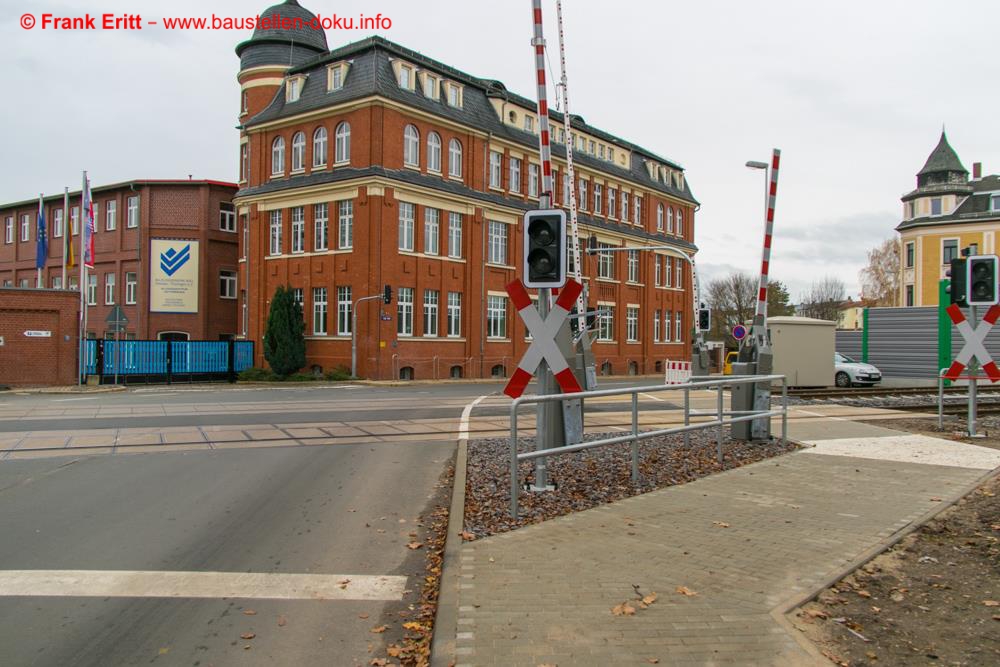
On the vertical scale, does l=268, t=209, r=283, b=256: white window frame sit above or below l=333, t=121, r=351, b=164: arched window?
below

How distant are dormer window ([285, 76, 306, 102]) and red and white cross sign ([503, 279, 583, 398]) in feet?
113

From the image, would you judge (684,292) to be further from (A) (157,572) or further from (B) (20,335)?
(A) (157,572)

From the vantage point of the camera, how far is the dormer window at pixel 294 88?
38531mm

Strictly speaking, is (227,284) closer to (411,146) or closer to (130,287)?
(130,287)

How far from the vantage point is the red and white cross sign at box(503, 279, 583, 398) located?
7.57 metres

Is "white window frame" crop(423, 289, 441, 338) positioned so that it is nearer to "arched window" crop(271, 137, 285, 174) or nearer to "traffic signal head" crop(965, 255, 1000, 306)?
"arched window" crop(271, 137, 285, 174)

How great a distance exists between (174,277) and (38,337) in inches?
592

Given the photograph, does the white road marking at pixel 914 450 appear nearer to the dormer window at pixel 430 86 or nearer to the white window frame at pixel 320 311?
the white window frame at pixel 320 311

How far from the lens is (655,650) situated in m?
3.98

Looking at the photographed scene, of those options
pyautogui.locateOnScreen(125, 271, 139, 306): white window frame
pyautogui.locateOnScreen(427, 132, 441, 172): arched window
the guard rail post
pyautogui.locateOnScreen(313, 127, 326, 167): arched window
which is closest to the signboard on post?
pyautogui.locateOnScreen(125, 271, 139, 306): white window frame

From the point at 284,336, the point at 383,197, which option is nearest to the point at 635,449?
the point at 383,197

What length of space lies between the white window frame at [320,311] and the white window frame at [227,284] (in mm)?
11780

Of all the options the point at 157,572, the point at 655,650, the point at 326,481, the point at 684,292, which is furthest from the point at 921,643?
the point at 684,292

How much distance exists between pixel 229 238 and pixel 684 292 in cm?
3392
